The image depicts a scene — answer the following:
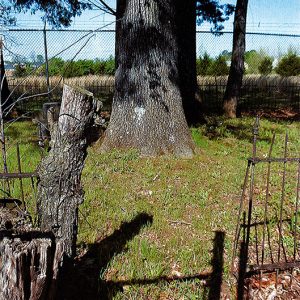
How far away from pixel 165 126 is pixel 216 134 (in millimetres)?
1970

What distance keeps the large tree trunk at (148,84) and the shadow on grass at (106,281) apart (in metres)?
1.98

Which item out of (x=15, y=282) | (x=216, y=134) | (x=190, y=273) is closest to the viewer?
(x=15, y=282)

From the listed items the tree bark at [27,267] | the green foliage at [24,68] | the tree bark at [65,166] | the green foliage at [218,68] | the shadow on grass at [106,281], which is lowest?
the shadow on grass at [106,281]

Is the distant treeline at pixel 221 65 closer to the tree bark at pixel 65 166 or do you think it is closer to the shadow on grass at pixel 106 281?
the shadow on grass at pixel 106 281

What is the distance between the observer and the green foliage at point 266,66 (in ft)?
58.2

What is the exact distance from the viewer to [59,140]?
7.22 ft

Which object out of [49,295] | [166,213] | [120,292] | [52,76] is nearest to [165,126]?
[166,213]

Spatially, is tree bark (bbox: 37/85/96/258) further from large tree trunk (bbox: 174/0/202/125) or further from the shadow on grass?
large tree trunk (bbox: 174/0/202/125)

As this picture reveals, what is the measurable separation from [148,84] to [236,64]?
169 inches

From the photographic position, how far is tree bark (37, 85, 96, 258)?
2148mm

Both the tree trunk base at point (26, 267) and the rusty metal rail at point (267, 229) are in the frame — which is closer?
the tree trunk base at point (26, 267)

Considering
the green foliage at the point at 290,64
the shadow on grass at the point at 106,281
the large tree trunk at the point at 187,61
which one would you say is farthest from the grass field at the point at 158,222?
the green foliage at the point at 290,64

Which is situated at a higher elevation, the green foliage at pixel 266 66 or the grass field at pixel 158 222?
the green foliage at pixel 266 66

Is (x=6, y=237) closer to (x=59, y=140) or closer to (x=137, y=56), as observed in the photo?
(x=59, y=140)
